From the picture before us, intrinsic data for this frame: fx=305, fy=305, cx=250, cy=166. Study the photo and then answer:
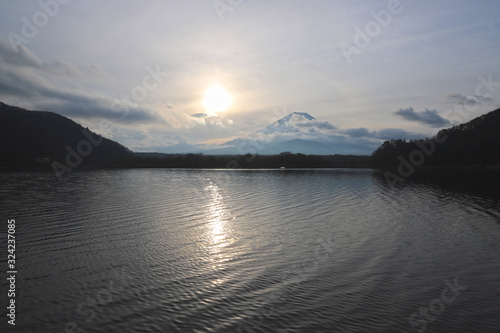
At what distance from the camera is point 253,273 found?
50.7ft

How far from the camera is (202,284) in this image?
45.8 ft

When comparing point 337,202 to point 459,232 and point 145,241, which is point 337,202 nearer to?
point 459,232

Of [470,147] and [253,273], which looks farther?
[470,147]

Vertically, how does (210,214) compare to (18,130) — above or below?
below

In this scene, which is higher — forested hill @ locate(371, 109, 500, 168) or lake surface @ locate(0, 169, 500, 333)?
forested hill @ locate(371, 109, 500, 168)

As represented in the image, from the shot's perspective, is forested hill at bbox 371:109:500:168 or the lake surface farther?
forested hill at bbox 371:109:500:168

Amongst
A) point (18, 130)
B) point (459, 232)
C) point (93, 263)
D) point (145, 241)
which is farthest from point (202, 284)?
point (18, 130)

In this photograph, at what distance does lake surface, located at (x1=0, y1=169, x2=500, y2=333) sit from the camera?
426 inches

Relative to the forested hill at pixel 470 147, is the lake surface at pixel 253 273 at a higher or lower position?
lower

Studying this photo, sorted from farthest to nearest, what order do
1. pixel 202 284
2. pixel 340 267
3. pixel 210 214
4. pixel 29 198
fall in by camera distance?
pixel 29 198, pixel 210 214, pixel 340 267, pixel 202 284

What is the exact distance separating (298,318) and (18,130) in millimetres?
198446

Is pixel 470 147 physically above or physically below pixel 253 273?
above

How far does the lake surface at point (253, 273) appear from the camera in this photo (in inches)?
426

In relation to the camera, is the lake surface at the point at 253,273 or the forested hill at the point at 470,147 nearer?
the lake surface at the point at 253,273
